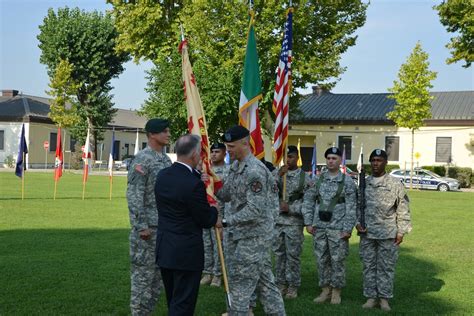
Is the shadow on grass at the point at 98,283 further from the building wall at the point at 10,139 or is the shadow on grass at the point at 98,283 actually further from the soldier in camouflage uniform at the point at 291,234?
the building wall at the point at 10,139

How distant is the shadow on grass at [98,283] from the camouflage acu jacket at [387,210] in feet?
3.61

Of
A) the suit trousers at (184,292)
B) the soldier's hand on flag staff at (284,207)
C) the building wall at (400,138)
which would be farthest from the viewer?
the building wall at (400,138)

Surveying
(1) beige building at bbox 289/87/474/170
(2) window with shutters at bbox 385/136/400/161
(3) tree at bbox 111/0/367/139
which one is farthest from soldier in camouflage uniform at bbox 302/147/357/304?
(2) window with shutters at bbox 385/136/400/161

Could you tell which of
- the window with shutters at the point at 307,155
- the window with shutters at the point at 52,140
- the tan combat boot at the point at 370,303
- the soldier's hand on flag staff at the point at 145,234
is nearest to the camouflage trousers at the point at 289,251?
the tan combat boot at the point at 370,303

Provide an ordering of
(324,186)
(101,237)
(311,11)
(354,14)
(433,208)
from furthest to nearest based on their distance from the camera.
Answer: (354,14), (311,11), (433,208), (101,237), (324,186)

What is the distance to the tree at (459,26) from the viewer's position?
88.3ft

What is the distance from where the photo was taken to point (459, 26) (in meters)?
28.1

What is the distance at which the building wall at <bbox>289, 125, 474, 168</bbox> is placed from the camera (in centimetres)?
5072

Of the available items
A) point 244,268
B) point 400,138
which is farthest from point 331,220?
point 400,138

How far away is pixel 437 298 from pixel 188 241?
514cm

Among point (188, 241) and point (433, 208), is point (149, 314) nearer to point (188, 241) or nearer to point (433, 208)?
point (188, 241)

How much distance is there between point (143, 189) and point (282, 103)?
2.79 m

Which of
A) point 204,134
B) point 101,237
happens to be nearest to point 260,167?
point 204,134

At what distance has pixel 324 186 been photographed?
8.52m
